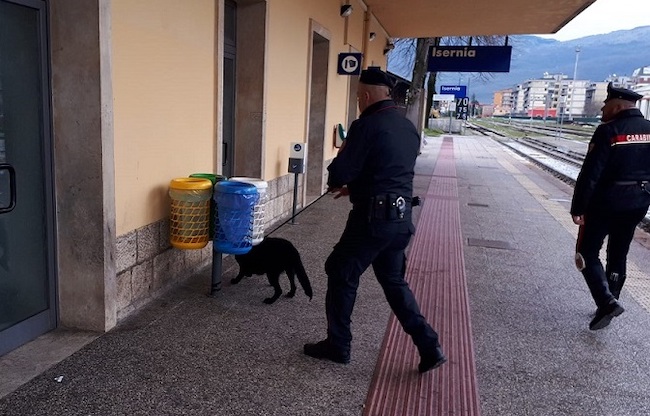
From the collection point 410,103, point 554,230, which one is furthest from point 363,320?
point 410,103

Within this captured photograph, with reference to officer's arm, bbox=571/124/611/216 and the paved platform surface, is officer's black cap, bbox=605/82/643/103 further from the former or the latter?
the paved platform surface

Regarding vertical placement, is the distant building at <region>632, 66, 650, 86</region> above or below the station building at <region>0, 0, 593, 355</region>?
above

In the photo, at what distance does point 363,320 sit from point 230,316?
1083 millimetres

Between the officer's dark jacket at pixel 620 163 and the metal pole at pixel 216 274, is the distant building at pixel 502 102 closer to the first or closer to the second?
the officer's dark jacket at pixel 620 163

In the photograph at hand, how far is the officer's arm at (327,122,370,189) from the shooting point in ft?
10.0

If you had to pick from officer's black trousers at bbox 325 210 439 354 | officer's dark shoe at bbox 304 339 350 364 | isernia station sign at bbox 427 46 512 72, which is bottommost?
officer's dark shoe at bbox 304 339 350 364

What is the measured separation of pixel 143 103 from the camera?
13.3ft

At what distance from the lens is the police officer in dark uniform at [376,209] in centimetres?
306

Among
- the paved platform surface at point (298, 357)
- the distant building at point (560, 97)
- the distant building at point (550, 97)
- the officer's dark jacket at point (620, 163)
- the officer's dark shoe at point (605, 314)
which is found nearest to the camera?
the paved platform surface at point (298, 357)

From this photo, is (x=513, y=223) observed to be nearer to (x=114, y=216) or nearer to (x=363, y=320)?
(x=363, y=320)

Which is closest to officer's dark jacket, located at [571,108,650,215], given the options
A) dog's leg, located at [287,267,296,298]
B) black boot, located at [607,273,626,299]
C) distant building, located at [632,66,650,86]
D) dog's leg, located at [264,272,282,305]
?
black boot, located at [607,273,626,299]

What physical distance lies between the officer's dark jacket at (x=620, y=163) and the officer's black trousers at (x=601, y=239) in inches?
5.1

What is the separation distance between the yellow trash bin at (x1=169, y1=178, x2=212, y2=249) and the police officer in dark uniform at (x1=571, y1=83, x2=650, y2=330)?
3.05 metres

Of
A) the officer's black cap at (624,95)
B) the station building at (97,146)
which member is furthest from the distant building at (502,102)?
the station building at (97,146)
